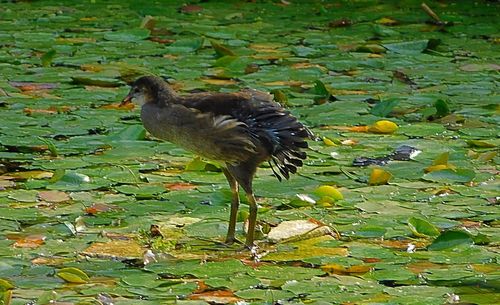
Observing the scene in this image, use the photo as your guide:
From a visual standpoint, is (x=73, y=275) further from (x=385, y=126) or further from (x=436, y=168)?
(x=385, y=126)

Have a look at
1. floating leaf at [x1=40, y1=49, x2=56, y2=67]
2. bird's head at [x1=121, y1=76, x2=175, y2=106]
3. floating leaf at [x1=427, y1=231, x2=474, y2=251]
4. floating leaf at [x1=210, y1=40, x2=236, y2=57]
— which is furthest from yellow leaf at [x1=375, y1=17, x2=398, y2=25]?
floating leaf at [x1=427, y1=231, x2=474, y2=251]

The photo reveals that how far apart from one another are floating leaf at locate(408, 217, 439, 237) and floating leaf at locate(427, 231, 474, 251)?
111 millimetres

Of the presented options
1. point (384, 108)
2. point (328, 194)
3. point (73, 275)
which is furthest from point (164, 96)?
point (384, 108)

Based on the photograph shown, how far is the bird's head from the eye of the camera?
18.5 ft

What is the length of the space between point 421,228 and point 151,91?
130 cm

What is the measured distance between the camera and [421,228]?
5.48m

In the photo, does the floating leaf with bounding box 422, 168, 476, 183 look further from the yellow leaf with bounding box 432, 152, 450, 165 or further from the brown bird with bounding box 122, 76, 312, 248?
the brown bird with bounding box 122, 76, 312, 248

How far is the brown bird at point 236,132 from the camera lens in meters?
5.44

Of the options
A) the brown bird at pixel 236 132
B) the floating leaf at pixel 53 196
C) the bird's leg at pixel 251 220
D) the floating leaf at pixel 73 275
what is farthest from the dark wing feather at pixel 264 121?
the floating leaf at pixel 73 275

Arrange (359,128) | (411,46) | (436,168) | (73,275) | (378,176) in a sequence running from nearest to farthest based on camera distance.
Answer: (73,275), (378,176), (436,168), (359,128), (411,46)

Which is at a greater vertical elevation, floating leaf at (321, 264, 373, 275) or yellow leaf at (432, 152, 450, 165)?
yellow leaf at (432, 152, 450, 165)

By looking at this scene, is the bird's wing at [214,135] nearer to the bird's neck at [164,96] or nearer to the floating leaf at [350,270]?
the bird's neck at [164,96]

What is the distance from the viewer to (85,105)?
7.77 m

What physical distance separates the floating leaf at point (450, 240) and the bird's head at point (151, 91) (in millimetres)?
1284
